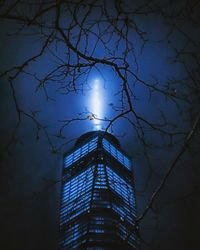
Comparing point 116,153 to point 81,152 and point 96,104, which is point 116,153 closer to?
point 81,152

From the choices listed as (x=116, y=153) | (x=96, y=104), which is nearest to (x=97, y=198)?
(x=116, y=153)

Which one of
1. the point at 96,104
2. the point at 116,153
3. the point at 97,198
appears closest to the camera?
the point at 97,198

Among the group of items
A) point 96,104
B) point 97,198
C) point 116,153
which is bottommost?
point 97,198

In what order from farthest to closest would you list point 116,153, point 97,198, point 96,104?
1. point 96,104
2. point 116,153
3. point 97,198

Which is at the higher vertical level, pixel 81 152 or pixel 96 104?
pixel 96 104

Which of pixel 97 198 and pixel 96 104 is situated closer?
pixel 97 198

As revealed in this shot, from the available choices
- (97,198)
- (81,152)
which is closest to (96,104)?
(81,152)

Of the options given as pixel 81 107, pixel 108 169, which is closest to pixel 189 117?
pixel 81 107
